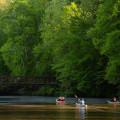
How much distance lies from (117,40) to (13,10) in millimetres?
38981

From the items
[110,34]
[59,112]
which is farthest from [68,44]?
[59,112]

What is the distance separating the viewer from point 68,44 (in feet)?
210

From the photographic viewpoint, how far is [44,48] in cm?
7575

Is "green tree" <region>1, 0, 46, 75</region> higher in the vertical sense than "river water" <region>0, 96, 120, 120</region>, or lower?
higher

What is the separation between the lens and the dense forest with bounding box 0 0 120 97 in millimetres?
51125

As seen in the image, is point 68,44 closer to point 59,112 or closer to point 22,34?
point 22,34

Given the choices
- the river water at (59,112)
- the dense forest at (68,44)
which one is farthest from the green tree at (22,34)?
the river water at (59,112)

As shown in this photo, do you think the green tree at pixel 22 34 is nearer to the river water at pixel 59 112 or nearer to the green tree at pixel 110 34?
the green tree at pixel 110 34

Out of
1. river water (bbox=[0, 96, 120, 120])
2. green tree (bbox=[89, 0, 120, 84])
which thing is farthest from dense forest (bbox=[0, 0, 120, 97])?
river water (bbox=[0, 96, 120, 120])

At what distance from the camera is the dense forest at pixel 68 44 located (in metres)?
51.1

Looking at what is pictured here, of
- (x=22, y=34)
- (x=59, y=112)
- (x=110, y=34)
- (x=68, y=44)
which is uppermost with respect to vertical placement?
(x=22, y=34)

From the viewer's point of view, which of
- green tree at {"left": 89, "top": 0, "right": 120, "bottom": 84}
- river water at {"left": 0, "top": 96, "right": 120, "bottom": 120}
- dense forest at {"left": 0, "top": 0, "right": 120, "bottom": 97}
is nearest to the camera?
river water at {"left": 0, "top": 96, "right": 120, "bottom": 120}

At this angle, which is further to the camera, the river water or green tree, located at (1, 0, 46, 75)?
green tree, located at (1, 0, 46, 75)

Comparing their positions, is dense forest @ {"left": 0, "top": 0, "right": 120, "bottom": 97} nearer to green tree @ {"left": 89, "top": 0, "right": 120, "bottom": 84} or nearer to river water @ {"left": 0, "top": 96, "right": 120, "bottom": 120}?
green tree @ {"left": 89, "top": 0, "right": 120, "bottom": 84}
